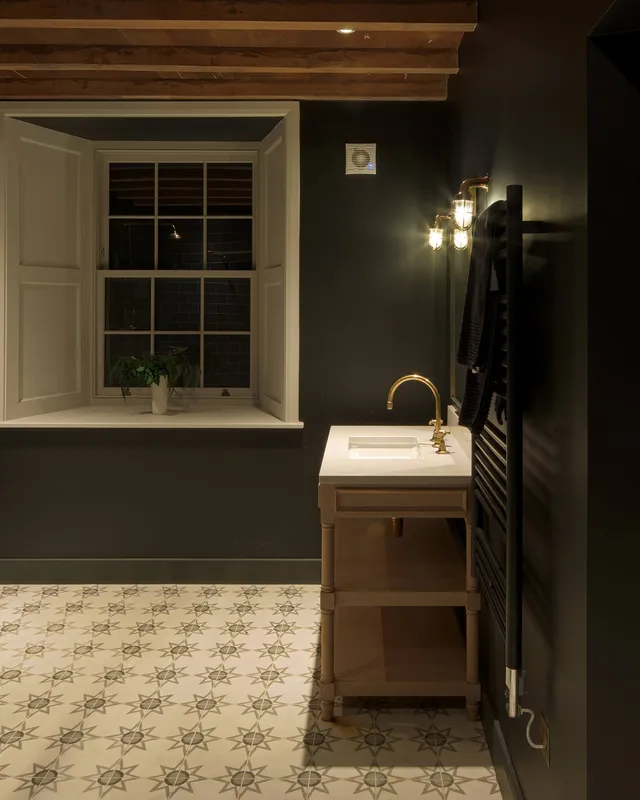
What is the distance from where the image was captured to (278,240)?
385 centimetres

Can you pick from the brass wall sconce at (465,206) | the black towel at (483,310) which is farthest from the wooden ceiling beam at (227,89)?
the black towel at (483,310)

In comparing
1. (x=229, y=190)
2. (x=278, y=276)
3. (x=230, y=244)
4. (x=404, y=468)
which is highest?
(x=229, y=190)

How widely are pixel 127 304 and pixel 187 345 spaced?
42 centimetres

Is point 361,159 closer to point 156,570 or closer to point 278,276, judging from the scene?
point 278,276

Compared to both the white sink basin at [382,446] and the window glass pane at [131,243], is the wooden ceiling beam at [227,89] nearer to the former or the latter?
the window glass pane at [131,243]

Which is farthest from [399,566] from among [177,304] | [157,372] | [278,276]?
[177,304]

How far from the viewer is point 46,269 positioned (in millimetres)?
3885

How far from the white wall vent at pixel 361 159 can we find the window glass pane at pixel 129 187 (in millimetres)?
1205

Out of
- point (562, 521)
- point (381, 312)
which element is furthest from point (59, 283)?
point (562, 521)

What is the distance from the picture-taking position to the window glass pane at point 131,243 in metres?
4.20

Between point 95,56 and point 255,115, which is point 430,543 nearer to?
point 255,115

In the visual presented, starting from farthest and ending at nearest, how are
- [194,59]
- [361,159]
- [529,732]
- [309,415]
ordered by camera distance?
[309,415], [361,159], [194,59], [529,732]

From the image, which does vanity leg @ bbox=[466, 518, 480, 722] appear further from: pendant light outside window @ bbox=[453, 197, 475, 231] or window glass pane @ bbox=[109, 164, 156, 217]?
window glass pane @ bbox=[109, 164, 156, 217]

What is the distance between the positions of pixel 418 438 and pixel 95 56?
2258mm
